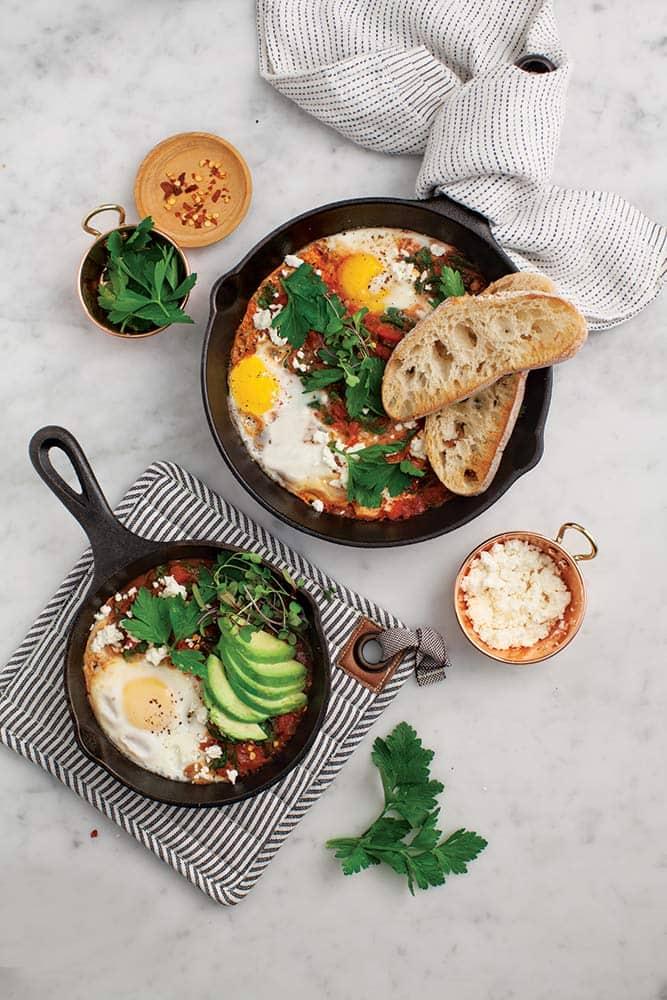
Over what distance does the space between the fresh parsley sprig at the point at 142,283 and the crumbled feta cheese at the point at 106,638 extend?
45.3 inches

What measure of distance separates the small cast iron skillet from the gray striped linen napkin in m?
0.21

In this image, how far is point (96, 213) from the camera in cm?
360

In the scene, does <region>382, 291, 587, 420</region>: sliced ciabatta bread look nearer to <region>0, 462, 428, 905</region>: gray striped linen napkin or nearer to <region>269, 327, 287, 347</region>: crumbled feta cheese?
<region>269, 327, 287, 347</region>: crumbled feta cheese

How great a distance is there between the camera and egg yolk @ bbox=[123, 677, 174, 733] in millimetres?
3389

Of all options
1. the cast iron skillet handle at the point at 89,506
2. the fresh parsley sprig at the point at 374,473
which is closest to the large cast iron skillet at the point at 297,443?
the fresh parsley sprig at the point at 374,473

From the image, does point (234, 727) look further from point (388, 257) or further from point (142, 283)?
point (388, 257)

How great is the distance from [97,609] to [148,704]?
0.40 metres

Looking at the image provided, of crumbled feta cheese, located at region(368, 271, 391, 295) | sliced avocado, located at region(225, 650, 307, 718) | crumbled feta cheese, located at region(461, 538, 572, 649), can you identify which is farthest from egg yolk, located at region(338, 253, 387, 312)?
sliced avocado, located at region(225, 650, 307, 718)

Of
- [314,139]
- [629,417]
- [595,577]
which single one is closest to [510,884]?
[595,577]

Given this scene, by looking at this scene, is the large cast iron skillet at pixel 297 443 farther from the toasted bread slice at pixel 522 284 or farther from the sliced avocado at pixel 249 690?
the sliced avocado at pixel 249 690

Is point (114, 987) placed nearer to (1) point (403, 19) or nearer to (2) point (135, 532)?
(2) point (135, 532)

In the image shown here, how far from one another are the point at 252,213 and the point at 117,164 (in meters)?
0.59

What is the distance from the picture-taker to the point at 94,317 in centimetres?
361

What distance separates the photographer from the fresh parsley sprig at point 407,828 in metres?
3.66
